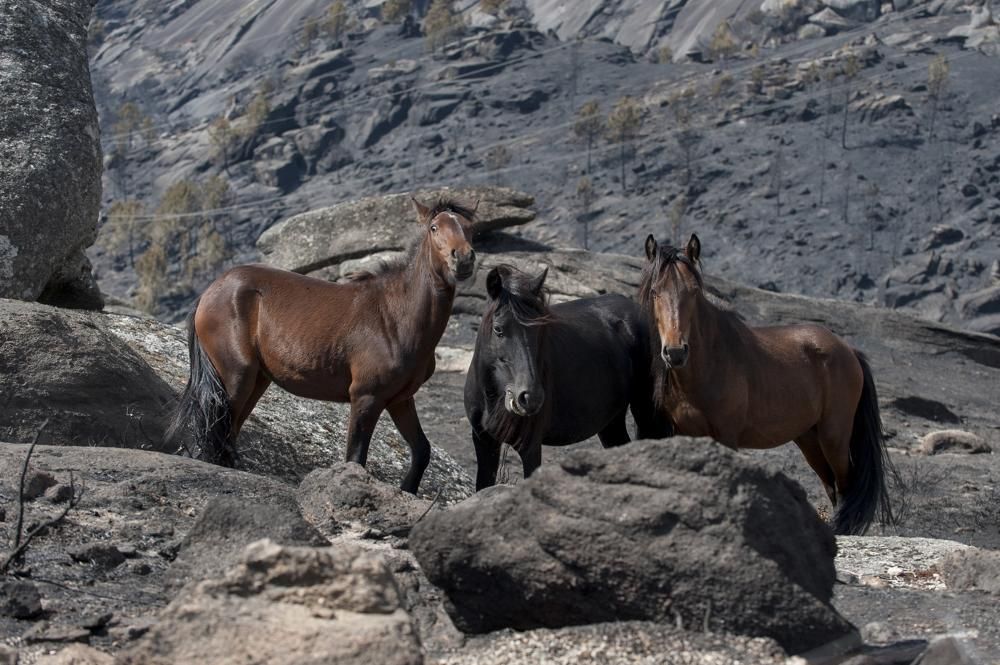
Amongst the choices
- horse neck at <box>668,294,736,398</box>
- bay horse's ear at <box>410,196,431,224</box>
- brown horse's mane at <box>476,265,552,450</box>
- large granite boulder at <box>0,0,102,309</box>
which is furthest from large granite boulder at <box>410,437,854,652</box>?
large granite boulder at <box>0,0,102,309</box>

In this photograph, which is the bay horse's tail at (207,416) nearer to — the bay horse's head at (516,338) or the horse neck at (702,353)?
the bay horse's head at (516,338)

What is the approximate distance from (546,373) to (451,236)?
100cm

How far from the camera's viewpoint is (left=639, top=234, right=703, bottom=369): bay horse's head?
7.81 m

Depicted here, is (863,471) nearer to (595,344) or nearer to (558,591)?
(595,344)

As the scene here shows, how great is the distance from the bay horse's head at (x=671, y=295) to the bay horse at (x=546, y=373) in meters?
0.62

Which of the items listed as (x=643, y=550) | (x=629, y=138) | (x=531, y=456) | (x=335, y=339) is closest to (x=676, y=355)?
(x=531, y=456)

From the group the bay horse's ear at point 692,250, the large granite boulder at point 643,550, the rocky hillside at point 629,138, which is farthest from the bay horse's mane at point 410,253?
the rocky hillside at point 629,138

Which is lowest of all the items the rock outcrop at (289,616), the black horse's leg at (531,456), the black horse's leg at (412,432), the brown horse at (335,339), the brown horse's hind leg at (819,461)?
the brown horse's hind leg at (819,461)

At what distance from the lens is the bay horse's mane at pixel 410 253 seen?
28.8 ft

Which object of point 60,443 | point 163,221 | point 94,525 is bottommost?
point 163,221

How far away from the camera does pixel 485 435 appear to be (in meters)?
8.38

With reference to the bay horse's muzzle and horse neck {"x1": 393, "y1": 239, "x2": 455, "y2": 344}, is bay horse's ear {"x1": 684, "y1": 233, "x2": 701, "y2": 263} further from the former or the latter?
horse neck {"x1": 393, "y1": 239, "x2": 455, "y2": 344}

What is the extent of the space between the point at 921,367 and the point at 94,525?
59.2ft

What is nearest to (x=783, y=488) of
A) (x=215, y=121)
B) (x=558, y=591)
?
(x=558, y=591)
